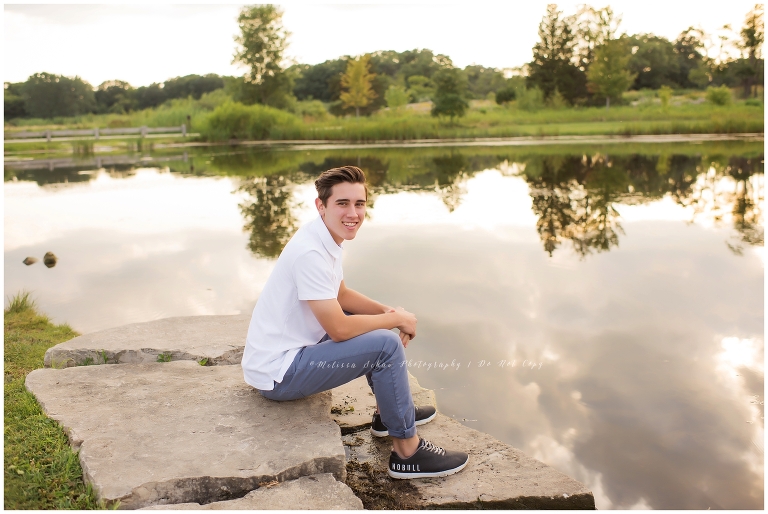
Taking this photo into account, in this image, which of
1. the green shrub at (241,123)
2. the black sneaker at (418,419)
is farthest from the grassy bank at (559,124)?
the black sneaker at (418,419)

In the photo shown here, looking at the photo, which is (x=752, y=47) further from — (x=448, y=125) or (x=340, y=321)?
(x=340, y=321)

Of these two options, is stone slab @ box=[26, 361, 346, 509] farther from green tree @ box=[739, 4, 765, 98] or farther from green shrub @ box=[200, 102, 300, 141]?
green tree @ box=[739, 4, 765, 98]

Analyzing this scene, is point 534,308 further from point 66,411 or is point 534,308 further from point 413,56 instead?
point 413,56

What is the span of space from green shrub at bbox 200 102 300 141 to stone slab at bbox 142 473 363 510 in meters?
28.5

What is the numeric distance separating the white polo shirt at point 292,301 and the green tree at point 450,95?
89.8ft

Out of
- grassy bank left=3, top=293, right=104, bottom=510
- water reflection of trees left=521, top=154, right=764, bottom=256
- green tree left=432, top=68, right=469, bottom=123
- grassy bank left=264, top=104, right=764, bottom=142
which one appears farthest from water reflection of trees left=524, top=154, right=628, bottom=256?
green tree left=432, top=68, right=469, bottom=123

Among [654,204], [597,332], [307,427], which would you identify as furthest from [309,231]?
[654,204]

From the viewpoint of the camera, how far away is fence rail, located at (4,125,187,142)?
29016mm

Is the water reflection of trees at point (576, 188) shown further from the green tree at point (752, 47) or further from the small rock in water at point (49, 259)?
the green tree at point (752, 47)

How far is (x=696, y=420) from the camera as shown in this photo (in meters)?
3.40

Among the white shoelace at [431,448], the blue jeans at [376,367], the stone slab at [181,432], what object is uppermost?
the blue jeans at [376,367]

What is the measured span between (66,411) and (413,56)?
66764mm

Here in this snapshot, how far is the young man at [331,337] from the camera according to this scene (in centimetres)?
274

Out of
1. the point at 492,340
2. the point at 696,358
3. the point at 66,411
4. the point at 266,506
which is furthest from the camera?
Result: the point at 492,340
